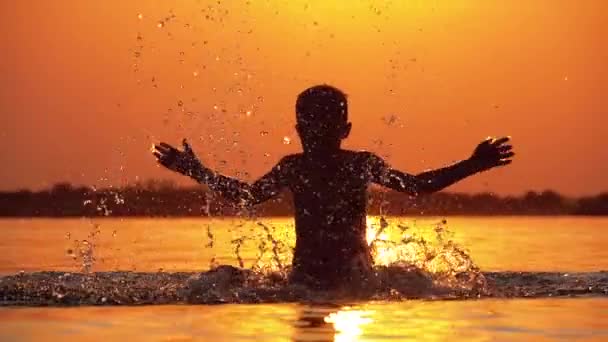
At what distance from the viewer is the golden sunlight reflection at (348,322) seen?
10.5 meters

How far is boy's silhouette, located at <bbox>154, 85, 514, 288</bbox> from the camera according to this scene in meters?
14.1

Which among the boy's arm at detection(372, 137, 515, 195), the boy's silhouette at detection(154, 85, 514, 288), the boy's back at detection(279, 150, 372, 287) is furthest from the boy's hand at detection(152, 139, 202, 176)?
the boy's arm at detection(372, 137, 515, 195)

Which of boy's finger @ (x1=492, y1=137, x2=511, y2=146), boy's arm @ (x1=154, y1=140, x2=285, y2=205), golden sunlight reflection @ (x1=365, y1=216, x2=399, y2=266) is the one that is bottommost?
golden sunlight reflection @ (x1=365, y1=216, x2=399, y2=266)

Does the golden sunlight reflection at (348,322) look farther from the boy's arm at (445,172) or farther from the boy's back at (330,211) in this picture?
the boy's arm at (445,172)

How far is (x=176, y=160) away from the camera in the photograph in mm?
14609

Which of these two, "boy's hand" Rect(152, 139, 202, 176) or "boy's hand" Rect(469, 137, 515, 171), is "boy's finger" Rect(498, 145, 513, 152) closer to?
"boy's hand" Rect(469, 137, 515, 171)

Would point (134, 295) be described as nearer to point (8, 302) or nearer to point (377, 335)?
point (8, 302)

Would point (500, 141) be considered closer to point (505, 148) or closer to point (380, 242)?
point (505, 148)

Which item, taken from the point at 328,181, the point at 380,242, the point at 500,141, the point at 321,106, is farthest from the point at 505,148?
the point at 380,242

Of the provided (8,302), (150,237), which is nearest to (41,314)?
(8,302)

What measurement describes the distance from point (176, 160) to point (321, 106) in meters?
1.58

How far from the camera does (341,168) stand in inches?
562

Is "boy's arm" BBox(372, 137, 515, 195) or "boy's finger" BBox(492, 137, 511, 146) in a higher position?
"boy's finger" BBox(492, 137, 511, 146)

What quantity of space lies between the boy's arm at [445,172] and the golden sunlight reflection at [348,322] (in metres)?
2.23
